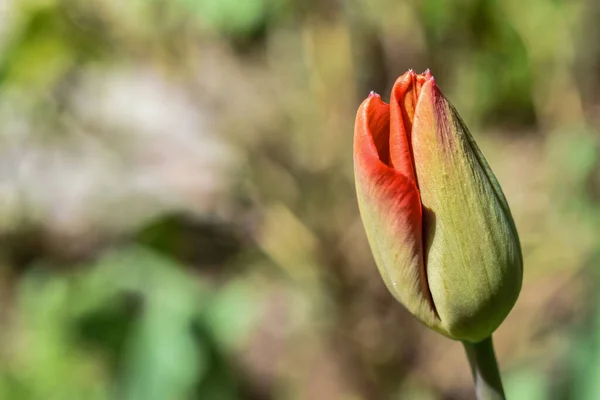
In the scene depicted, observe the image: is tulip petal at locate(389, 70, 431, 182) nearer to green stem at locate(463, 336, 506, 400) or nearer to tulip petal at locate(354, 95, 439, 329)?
tulip petal at locate(354, 95, 439, 329)

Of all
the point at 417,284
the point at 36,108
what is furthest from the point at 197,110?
the point at 417,284

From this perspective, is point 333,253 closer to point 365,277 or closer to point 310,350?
point 365,277

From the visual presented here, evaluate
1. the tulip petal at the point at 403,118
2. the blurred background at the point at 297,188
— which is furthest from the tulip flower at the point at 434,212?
the blurred background at the point at 297,188

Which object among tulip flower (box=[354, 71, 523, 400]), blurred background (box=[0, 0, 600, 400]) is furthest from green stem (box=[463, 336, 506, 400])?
blurred background (box=[0, 0, 600, 400])

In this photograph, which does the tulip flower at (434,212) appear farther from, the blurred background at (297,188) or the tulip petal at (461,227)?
the blurred background at (297,188)

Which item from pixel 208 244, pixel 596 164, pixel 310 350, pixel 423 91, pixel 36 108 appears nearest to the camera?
pixel 423 91

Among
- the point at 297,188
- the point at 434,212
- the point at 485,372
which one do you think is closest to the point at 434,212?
the point at 434,212
